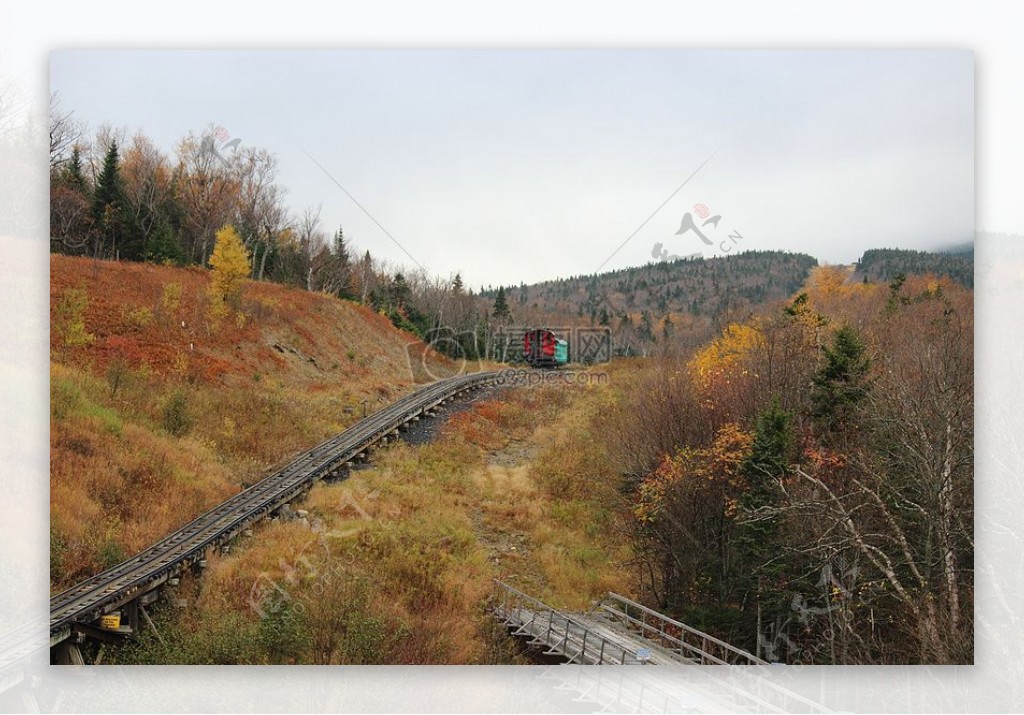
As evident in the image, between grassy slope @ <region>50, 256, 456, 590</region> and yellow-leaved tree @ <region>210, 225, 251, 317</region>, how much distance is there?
13 cm

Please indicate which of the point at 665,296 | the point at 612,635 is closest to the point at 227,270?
the point at 665,296

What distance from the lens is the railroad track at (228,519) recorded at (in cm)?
665

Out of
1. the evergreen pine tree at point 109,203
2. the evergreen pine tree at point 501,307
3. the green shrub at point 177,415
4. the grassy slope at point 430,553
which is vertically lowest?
the grassy slope at point 430,553

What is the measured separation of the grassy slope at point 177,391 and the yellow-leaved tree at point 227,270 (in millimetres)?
129

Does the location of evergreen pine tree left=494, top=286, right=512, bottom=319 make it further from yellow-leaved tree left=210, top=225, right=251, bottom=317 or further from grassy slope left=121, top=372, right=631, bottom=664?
yellow-leaved tree left=210, top=225, right=251, bottom=317

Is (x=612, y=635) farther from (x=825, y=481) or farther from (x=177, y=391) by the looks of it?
(x=177, y=391)

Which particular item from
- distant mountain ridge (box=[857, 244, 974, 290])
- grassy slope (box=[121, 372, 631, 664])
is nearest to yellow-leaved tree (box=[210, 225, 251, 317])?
grassy slope (box=[121, 372, 631, 664])

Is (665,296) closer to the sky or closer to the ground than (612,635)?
closer to the sky

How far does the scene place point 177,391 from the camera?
7.73 m

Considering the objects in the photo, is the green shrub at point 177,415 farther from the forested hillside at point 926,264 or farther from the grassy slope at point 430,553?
the forested hillside at point 926,264

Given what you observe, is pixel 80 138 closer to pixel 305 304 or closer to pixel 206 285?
pixel 206 285

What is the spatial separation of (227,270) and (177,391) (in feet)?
5.13

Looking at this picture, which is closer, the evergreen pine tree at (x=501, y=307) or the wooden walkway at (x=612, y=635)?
the wooden walkway at (x=612, y=635)

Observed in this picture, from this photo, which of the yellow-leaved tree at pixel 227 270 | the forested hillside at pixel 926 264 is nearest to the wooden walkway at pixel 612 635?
the forested hillside at pixel 926 264
